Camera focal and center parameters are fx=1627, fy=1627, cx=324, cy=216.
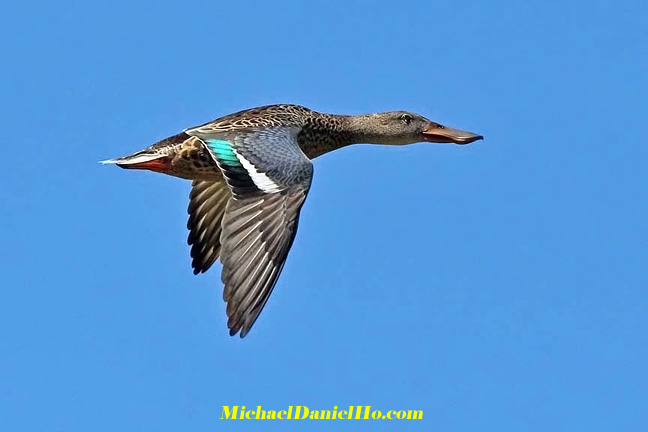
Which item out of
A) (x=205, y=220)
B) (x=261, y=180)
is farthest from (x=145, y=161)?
(x=261, y=180)

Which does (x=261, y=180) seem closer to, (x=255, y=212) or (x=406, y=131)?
(x=255, y=212)

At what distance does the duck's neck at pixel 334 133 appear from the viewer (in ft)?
67.0

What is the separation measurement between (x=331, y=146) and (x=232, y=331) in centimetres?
535

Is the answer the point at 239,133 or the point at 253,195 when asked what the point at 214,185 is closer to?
the point at 239,133

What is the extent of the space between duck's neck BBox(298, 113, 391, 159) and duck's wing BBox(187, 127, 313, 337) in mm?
1600

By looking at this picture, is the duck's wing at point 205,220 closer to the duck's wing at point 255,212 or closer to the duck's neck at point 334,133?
the duck's neck at point 334,133

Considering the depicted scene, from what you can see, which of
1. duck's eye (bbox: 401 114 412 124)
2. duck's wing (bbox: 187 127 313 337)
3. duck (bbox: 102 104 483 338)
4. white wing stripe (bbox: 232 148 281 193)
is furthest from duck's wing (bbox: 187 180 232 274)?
white wing stripe (bbox: 232 148 281 193)

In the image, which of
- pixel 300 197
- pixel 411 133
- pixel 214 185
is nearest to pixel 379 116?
pixel 411 133

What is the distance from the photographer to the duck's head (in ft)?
70.8

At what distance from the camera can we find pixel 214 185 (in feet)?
68.6

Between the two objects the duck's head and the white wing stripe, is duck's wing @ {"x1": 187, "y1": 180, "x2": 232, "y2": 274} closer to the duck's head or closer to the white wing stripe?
the duck's head

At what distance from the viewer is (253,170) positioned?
58.4 ft

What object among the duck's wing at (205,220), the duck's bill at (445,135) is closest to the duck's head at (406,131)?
the duck's bill at (445,135)

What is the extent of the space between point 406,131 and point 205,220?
10.0 feet
